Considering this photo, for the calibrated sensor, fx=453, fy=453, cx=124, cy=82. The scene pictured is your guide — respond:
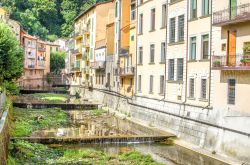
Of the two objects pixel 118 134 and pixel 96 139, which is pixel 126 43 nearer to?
pixel 118 134

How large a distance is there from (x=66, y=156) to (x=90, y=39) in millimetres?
59857

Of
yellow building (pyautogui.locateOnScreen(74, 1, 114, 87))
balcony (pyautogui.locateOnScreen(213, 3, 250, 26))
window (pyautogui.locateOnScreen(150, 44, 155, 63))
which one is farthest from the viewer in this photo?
yellow building (pyautogui.locateOnScreen(74, 1, 114, 87))

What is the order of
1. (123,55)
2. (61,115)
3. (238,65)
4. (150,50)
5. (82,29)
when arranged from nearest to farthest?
(238,65) → (150,50) → (61,115) → (123,55) → (82,29)

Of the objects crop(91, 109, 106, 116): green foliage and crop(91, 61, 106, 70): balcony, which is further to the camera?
crop(91, 61, 106, 70): balcony

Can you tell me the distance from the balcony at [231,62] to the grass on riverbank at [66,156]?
7.46m

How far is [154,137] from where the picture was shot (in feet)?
113

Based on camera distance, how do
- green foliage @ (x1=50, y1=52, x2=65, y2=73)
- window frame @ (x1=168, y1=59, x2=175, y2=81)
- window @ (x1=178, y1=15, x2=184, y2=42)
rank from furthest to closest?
green foliage @ (x1=50, y1=52, x2=65, y2=73) < window frame @ (x1=168, y1=59, x2=175, y2=81) < window @ (x1=178, y1=15, x2=184, y2=42)

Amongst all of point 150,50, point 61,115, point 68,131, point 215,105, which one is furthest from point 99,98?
point 215,105

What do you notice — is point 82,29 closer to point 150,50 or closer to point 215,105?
point 150,50

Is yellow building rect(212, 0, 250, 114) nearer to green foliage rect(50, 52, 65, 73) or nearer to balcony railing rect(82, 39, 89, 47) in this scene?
balcony railing rect(82, 39, 89, 47)

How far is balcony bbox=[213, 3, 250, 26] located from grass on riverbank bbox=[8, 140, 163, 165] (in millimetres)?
9787

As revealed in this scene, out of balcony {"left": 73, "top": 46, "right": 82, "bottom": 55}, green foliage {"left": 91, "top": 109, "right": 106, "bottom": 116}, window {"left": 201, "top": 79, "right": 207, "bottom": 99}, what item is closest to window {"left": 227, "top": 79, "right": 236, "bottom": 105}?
window {"left": 201, "top": 79, "right": 207, "bottom": 99}

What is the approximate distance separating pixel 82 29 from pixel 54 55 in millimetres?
44872

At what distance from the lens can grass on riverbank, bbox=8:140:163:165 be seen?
2614cm
